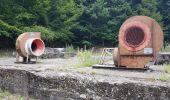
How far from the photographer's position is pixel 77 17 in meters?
20.7

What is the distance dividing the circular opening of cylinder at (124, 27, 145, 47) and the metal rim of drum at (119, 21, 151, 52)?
0.08 ft

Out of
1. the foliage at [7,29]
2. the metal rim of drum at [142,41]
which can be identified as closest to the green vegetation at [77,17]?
the foliage at [7,29]

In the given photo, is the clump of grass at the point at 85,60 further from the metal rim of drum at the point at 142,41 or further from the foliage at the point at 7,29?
the foliage at the point at 7,29

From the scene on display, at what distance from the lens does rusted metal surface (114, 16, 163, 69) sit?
5672mm

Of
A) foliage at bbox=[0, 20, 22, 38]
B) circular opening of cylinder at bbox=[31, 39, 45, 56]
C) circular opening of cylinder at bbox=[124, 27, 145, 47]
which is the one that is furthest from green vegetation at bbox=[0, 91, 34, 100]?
foliage at bbox=[0, 20, 22, 38]

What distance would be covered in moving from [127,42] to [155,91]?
1848 mm

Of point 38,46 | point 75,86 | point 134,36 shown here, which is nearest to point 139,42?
point 134,36

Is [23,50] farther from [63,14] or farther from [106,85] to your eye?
[63,14]

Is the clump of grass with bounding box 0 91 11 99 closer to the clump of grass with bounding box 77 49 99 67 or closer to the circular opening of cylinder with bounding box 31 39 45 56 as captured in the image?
the clump of grass with bounding box 77 49 99 67

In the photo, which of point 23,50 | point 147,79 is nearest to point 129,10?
point 23,50

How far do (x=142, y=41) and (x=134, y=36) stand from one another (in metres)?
0.23

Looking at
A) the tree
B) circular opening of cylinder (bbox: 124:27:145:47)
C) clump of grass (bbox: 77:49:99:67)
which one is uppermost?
the tree

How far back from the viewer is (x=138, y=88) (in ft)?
14.1

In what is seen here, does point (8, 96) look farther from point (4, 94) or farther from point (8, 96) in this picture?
point (4, 94)
